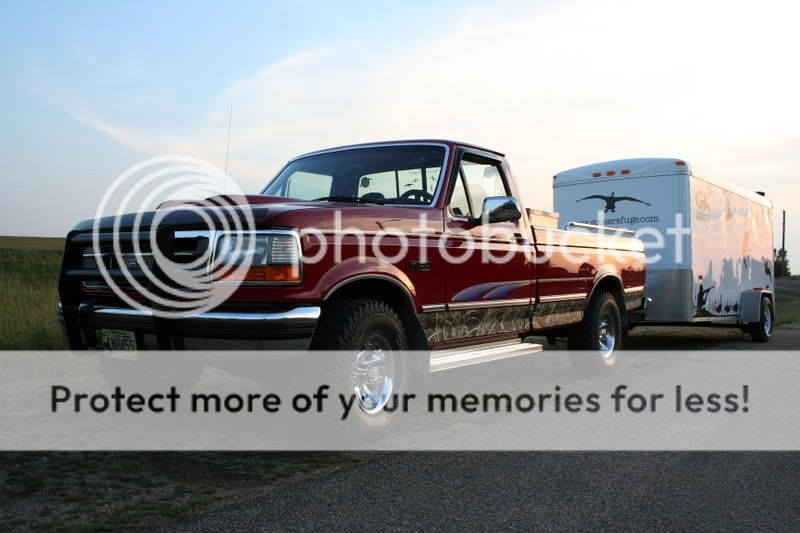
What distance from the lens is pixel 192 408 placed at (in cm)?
602

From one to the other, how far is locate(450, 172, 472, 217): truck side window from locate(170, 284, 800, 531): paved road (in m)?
2.20

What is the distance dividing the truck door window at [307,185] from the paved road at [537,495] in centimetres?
259

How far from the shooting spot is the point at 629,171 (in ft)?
37.8

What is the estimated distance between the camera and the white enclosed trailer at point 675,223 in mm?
11070

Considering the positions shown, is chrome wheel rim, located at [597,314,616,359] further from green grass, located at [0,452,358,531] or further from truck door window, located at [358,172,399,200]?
green grass, located at [0,452,358,531]

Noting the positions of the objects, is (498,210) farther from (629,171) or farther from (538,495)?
(629,171)

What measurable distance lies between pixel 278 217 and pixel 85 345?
70.9 inches

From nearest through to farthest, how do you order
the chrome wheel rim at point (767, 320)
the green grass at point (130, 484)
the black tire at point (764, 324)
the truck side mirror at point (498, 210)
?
the green grass at point (130, 484) < the truck side mirror at point (498, 210) < the black tire at point (764, 324) < the chrome wheel rim at point (767, 320)

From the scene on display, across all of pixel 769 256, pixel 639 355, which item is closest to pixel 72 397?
pixel 639 355

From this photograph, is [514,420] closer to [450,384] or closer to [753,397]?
[450,384]

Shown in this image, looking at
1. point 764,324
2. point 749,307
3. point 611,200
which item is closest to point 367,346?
point 611,200

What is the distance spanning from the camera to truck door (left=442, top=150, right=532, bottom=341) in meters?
5.90

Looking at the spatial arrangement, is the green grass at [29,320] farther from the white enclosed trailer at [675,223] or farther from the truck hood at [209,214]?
the white enclosed trailer at [675,223]

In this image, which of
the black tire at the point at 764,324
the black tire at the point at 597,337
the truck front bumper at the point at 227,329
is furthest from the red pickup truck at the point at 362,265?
the black tire at the point at 764,324
